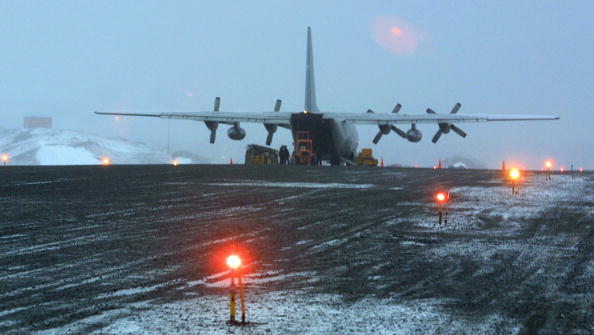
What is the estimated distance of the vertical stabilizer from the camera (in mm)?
63469

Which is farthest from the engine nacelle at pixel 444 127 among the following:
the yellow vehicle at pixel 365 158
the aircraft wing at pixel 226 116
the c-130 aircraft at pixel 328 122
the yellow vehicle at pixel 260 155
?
the yellow vehicle at pixel 260 155

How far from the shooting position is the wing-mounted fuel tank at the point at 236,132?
5747 centimetres

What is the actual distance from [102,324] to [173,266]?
3850mm

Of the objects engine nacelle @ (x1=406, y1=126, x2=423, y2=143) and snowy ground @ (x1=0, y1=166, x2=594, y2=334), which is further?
engine nacelle @ (x1=406, y1=126, x2=423, y2=143)

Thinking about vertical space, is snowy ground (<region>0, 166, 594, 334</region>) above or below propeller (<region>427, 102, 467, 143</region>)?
below

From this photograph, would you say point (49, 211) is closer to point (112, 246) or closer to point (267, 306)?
point (112, 246)

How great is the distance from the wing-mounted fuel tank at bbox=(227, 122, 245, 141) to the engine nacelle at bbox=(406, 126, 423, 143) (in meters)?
13.4

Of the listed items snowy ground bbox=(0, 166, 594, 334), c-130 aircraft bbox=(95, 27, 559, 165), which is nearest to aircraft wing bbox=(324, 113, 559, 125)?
c-130 aircraft bbox=(95, 27, 559, 165)

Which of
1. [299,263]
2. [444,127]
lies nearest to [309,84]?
[444,127]

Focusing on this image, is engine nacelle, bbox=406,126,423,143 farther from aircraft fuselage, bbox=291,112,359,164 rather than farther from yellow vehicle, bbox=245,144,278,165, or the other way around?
yellow vehicle, bbox=245,144,278,165

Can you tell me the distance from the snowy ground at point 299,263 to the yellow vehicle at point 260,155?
42.5 m

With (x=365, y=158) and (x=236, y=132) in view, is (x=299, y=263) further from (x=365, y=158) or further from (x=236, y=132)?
(x=365, y=158)

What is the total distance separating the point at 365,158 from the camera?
6588 cm

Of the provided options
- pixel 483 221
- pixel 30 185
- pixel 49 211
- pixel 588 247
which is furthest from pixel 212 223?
pixel 30 185
